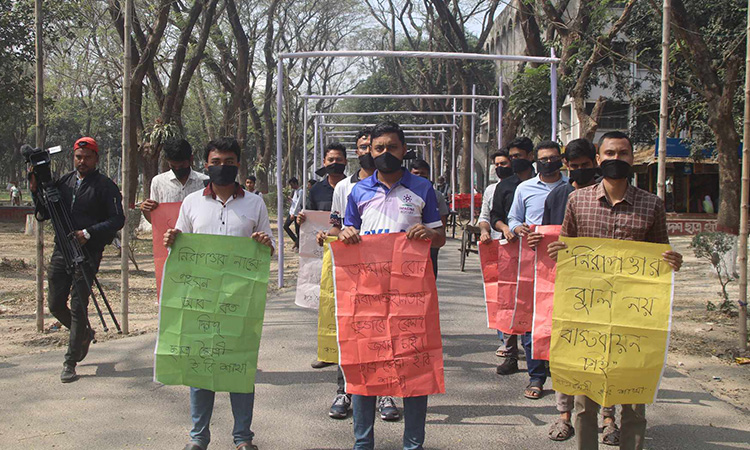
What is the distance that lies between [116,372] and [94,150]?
1.84 meters

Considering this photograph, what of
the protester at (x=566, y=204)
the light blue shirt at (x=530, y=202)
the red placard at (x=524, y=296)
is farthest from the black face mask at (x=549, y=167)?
the red placard at (x=524, y=296)

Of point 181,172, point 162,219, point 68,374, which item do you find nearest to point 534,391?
point 162,219

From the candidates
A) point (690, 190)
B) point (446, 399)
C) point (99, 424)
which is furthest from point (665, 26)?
point (690, 190)

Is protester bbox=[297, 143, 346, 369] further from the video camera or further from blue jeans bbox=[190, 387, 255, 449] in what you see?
A: the video camera

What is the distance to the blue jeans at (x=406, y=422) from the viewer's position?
371cm

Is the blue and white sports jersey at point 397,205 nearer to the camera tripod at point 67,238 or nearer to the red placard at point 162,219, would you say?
the red placard at point 162,219

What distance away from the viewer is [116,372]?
603 centimetres

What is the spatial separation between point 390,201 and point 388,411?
1.64 metres

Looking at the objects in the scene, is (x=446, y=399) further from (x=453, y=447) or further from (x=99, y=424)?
(x=99, y=424)

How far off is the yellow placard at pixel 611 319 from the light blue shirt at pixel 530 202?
1.51 m

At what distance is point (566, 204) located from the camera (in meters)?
4.59

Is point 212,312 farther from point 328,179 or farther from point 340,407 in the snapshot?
point 328,179

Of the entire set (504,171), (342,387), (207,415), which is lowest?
(342,387)

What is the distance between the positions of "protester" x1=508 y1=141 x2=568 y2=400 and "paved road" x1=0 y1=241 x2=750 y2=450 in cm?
16
